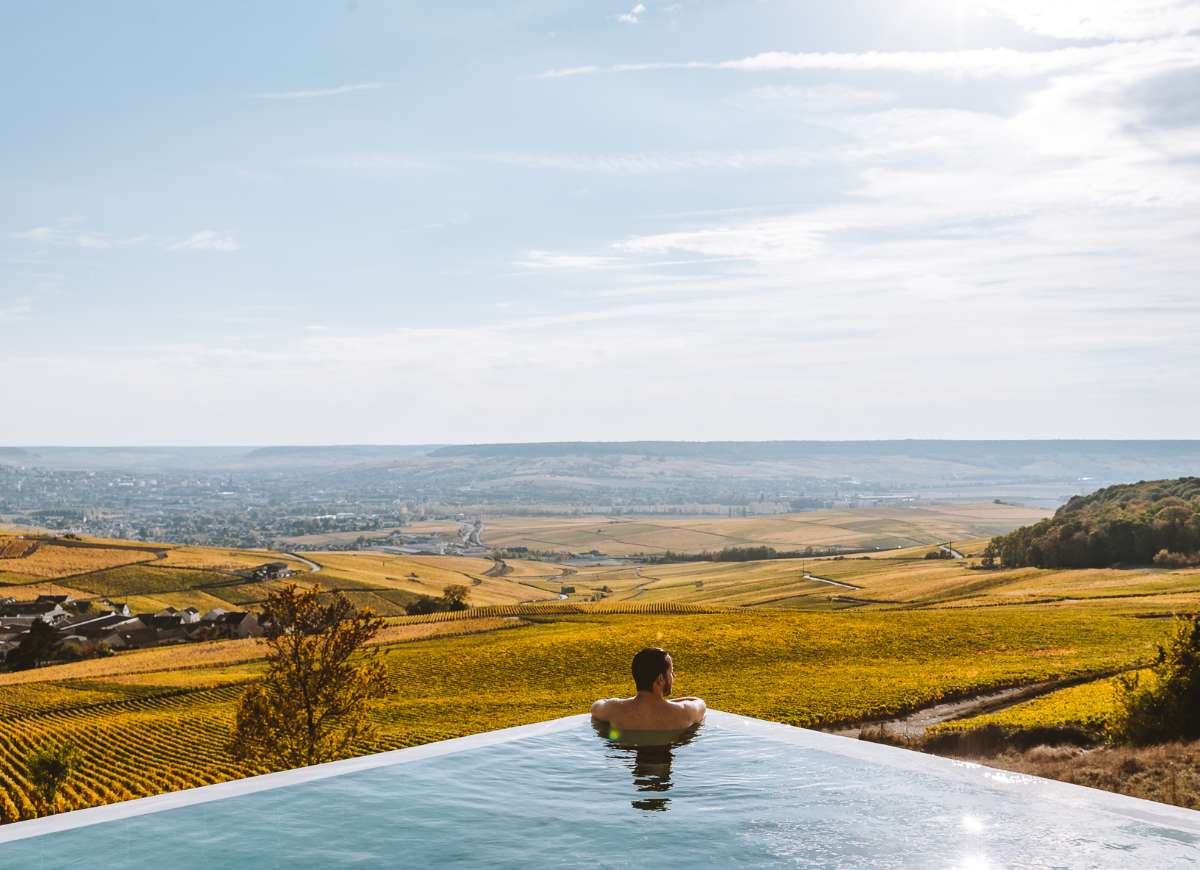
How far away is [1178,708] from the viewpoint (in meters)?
21.0

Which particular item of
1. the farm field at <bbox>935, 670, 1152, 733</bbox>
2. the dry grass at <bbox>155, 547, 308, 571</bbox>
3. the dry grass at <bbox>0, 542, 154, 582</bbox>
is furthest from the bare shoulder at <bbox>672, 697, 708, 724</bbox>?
the dry grass at <bbox>155, 547, 308, 571</bbox>

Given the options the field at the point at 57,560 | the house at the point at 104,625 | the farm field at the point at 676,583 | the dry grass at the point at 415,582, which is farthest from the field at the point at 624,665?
the dry grass at the point at 415,582

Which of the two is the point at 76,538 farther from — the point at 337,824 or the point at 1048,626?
the point at 337,824

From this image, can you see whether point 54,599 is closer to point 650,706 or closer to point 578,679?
point 578,679

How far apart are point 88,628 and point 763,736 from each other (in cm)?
11058

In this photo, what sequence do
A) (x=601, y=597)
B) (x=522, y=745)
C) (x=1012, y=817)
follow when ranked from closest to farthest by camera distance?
(x=1012, y=817) → (x=522, y=745) → (x=601, y=597)

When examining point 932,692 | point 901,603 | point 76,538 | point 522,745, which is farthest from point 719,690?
point 76,538

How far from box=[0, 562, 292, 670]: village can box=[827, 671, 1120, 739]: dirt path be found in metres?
92.3

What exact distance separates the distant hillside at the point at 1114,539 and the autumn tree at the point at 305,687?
94.8 meters

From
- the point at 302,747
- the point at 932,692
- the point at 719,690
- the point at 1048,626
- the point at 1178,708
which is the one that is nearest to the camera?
the point at 1178,708

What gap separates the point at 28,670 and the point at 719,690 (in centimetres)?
7912

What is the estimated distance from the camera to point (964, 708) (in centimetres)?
3186

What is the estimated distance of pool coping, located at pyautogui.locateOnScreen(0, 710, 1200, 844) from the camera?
1250cm

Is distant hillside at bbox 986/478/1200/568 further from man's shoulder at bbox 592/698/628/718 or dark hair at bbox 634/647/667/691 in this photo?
dark hair at bbox 634/647/667/691
